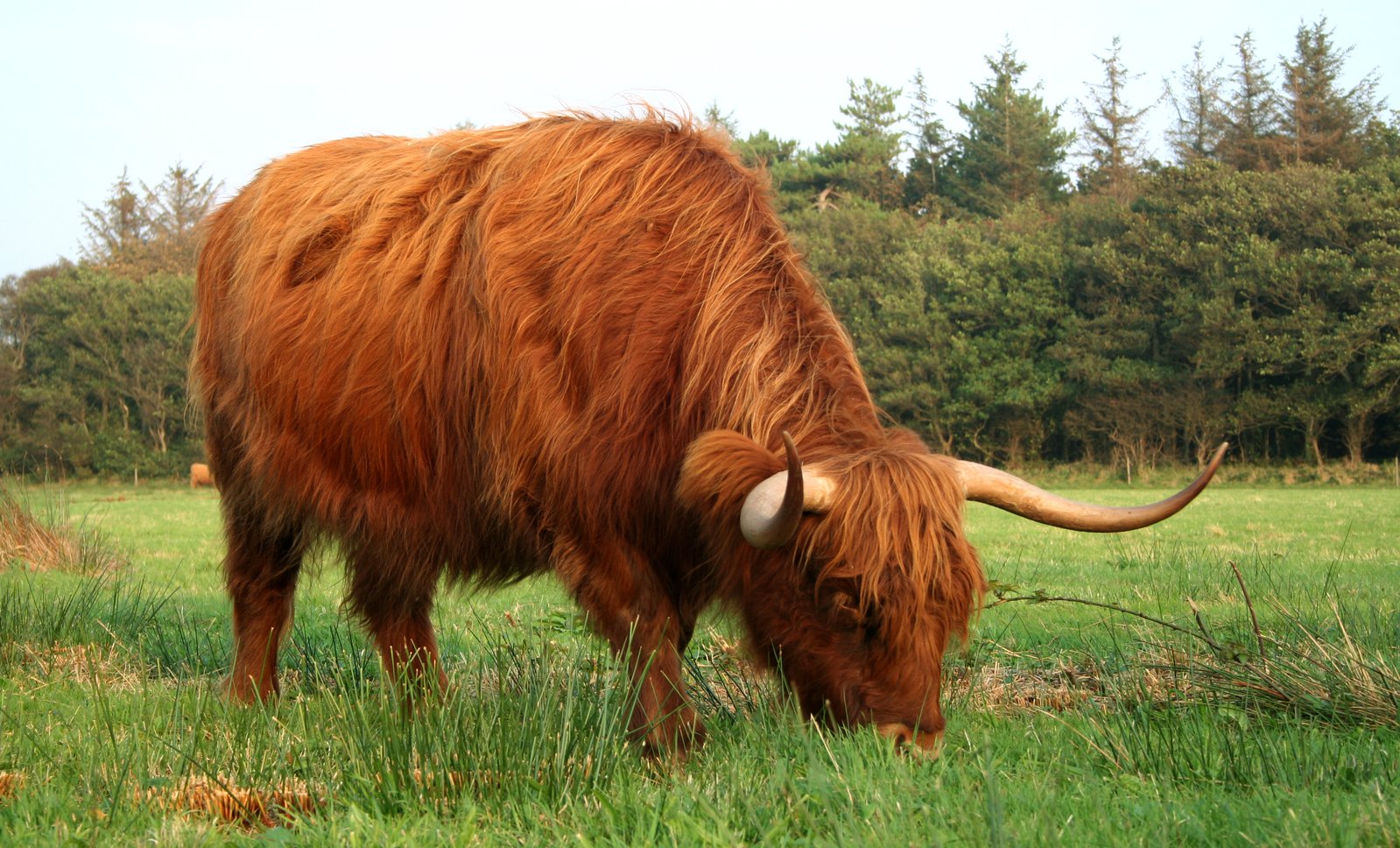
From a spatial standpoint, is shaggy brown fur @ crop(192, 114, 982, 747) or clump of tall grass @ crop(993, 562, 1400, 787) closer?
clump of tall grass @ crop(993, 562, 1400, 787)

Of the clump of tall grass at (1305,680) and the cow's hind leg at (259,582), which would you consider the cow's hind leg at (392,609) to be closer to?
the cow's hind leg at (259,582)

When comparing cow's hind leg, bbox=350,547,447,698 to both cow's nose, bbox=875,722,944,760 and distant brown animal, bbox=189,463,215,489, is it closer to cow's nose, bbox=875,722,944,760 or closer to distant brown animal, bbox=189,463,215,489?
cow's nose, bbox=875,722,944,760

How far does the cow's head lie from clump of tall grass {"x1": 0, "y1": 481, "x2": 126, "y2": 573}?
717 centimetres

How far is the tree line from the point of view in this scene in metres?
32.6

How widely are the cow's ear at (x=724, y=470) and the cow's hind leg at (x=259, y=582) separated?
2.49 metres

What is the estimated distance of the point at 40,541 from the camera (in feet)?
30.6

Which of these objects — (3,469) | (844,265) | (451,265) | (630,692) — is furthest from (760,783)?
(844,265)

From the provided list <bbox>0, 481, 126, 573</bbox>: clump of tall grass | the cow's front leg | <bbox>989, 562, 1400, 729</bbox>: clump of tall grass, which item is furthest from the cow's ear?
<bbox>0, 481, 126, 573</bbox>: clump of tall grass

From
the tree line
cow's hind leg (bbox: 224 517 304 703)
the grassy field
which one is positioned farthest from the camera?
the tree line

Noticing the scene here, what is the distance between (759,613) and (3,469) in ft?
28.2

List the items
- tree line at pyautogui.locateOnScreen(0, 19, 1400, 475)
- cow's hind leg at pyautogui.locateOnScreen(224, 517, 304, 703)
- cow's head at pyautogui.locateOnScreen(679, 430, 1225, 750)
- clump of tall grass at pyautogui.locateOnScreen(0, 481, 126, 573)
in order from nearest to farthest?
cow's head at pyautogui.locateOnScreen(679, 430, 1225, 750), cow's hind leg at pyautogui.locateOnScreen(224, 517, 304, 703), clump of tall grass at pyautogui.locateOnScreen(0, 481, 126, 573), tree line at pyautogui.locateOnScreen(0, 19, 1400, 475)

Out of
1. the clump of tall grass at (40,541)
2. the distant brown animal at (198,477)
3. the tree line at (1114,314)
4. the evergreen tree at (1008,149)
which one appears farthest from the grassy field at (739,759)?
the evergreen tree at (1008,149)

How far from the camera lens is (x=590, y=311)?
3.90m

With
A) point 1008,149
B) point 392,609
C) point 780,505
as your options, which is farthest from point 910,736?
point 1008,149
